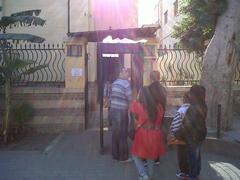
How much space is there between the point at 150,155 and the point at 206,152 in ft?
10.5

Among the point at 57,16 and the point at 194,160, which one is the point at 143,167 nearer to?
the point at 194,160

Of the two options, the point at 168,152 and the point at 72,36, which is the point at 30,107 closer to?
the point at 72,36

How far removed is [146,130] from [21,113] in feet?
17.9

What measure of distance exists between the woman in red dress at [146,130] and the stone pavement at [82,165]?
2.34 feet

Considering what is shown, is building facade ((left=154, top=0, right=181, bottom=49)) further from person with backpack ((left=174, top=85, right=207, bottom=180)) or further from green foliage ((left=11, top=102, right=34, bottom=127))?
person with backpack ((left=174, top=85, right=207, bottom=180))

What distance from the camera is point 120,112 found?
8875mm

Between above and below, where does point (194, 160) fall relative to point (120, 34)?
below

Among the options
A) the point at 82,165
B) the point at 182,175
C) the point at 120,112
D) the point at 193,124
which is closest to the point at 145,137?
the point at 193,124

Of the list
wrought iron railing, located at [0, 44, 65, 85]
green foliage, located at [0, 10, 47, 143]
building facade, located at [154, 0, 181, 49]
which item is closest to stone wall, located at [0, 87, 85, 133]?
wrought iron railing, located at [0, 44, 65, 85]

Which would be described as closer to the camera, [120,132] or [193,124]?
[193,124]

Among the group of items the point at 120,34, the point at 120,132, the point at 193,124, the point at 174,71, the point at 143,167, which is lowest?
the point at 143,167

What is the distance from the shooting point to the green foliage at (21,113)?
39.1 ft

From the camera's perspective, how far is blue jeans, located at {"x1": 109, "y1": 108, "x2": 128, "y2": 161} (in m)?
8.91

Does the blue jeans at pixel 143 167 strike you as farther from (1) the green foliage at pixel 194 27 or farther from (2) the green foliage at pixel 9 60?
(1) the green foliage at pixel 194 27
